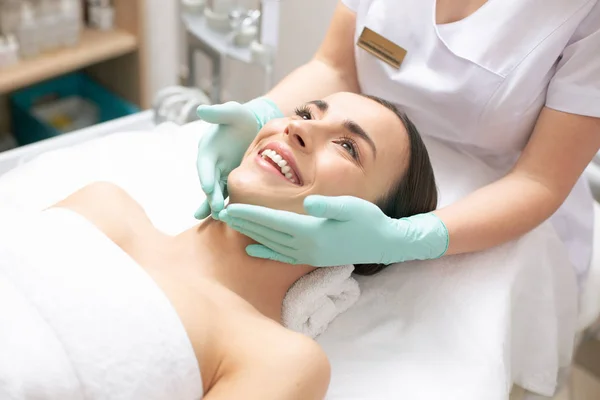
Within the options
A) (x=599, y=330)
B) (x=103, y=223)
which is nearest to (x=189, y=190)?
(x=103, y=223)

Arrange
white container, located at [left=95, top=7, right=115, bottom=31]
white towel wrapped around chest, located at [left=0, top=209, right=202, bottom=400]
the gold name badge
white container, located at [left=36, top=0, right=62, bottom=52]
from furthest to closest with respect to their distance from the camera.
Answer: white container, located at [left=95, top=7, right=115, bottom=31] < white container, located at [left=36, top=0, right=62, bottom=52] < the gold name badge < white towel wrapped around chest, located at [left=0, top=209, right=202, bottom=400]

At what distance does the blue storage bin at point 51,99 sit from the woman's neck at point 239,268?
55.6 inches

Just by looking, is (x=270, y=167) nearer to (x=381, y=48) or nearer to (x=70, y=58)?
(x=381, y=48)

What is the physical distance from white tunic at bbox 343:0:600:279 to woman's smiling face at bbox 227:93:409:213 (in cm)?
17

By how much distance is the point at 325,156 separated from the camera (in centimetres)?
106

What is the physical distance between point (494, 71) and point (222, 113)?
1.63 ft

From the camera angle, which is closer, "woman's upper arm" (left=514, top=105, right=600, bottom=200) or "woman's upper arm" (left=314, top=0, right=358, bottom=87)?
"woman's upper arm" (left=514, top=105, right=600, bottom=200)

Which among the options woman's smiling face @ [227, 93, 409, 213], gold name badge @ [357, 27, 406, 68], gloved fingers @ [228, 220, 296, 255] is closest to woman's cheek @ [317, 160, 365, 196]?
woman's smiling face @ [227, 93, 409, 213]

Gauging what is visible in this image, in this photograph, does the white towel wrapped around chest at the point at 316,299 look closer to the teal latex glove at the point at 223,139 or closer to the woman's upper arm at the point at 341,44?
the teal latex glove at the point at 223,139

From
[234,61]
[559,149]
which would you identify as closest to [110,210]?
[559,149]

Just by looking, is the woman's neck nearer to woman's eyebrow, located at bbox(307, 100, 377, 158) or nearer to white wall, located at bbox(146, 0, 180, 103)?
woman's eyebrow, located at bbox(307, 100, 377, 158)

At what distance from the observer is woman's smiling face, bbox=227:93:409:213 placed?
3.42 feet

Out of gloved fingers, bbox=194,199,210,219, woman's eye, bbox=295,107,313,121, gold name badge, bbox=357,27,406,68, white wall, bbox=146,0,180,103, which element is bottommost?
white wall, bbox=146,0,180,103

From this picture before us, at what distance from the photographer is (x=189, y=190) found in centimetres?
136
